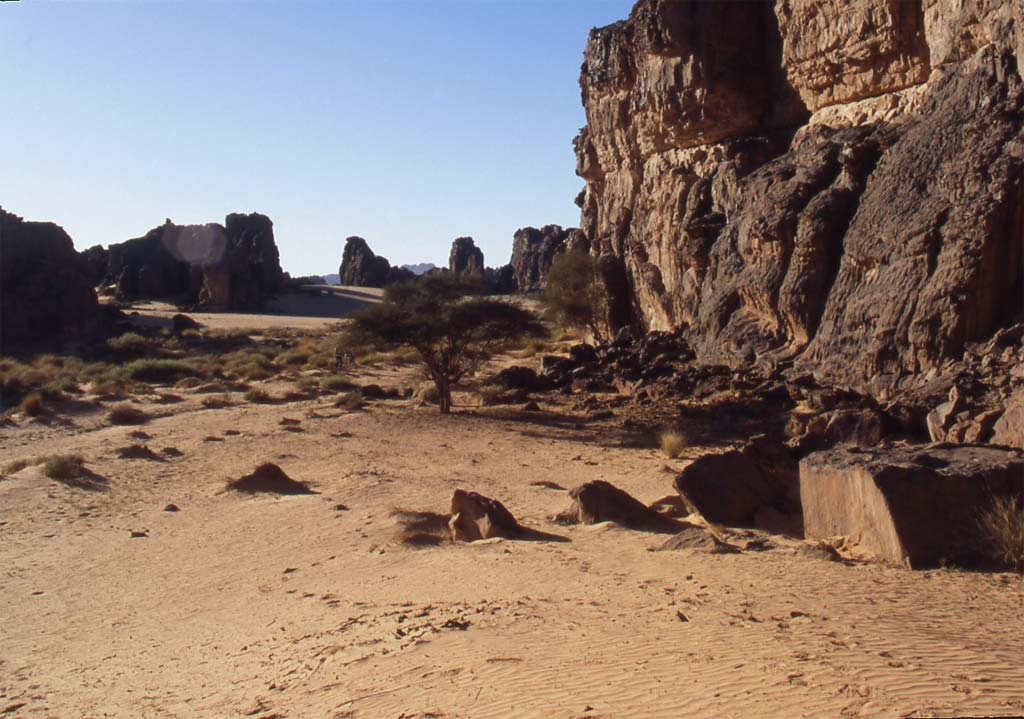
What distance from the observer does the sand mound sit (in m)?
15.8

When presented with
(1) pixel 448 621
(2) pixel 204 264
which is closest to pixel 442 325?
(1) pixel 448 621

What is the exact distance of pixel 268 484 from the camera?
16.1m

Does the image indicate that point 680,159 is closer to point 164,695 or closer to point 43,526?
point 43,526

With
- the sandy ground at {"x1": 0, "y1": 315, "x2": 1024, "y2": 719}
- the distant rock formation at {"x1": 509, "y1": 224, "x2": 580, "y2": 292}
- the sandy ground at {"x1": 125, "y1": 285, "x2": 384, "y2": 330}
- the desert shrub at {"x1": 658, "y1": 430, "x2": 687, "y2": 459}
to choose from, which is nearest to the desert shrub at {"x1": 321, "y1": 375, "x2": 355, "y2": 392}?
the sandy ground at {"x1": 0, "y1": 315, "x2": 1024, "y2": 719}

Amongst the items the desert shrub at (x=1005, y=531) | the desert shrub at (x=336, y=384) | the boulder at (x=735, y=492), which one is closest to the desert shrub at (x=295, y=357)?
the desert shrub at (x=336, y=384)

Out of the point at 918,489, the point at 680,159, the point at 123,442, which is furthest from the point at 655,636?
the point at 680,159

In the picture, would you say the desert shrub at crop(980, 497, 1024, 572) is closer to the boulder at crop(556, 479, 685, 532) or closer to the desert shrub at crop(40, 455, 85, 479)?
the boulder at crop(556, 479, 685, 532)

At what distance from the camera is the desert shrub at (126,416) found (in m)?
25.1

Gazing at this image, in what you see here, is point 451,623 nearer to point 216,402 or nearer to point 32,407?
point 216,402

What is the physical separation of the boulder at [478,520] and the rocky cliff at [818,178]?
1024 cm

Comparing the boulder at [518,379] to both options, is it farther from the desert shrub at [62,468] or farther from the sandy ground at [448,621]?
the desert shrub at [62,468]

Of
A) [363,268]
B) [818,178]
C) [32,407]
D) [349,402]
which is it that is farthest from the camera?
[363,268]

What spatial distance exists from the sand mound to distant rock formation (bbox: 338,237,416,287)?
88152mm

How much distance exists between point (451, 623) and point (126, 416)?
1991 cm
